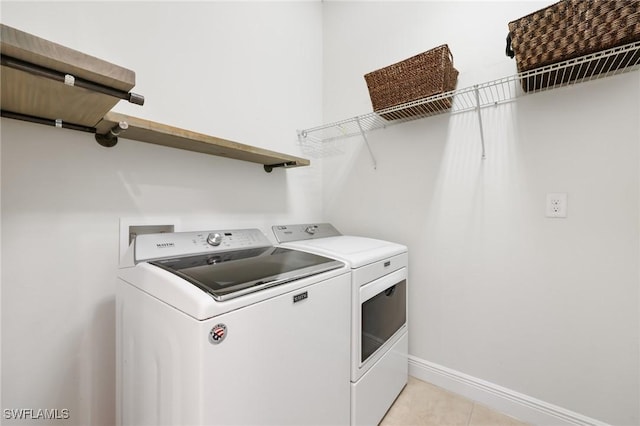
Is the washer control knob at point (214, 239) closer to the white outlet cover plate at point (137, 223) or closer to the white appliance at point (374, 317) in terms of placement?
the white outlet cover plate at point (137, 223)

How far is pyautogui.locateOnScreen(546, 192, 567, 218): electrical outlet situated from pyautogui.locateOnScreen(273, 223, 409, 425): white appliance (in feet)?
2.49

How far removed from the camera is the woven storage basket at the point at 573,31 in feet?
3.12

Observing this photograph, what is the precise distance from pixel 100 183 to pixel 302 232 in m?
1.07

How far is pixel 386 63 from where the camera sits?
195 centimetres

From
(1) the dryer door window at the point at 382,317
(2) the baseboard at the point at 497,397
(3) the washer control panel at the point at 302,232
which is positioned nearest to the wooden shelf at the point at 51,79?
(3) the washer control panel at the point at 302,232

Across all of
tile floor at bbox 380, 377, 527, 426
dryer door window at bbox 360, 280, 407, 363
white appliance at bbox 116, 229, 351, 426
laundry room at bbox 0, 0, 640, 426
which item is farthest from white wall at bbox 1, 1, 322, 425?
tile floor at bbox 380, 377, 527, 426

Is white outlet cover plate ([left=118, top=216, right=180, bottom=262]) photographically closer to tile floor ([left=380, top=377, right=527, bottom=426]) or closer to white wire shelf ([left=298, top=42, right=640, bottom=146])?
white wire shelf ([left=298, top=42, right=640, bottom=146])

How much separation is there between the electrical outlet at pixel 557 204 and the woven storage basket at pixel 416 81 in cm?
74

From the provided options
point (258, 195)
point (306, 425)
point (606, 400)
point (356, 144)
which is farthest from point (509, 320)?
point (258, 195)

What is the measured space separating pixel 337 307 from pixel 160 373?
2.11 ft

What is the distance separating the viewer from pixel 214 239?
1.28 meters

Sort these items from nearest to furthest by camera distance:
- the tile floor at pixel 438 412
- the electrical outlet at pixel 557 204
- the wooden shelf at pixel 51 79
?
the wooden shelf at pixel 51 79, the electrical outlet at pixel 557 204, the tile floor at pixel 438 412

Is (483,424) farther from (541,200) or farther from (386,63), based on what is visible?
(386,63)

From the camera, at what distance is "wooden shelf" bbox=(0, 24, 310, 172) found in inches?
23.5
